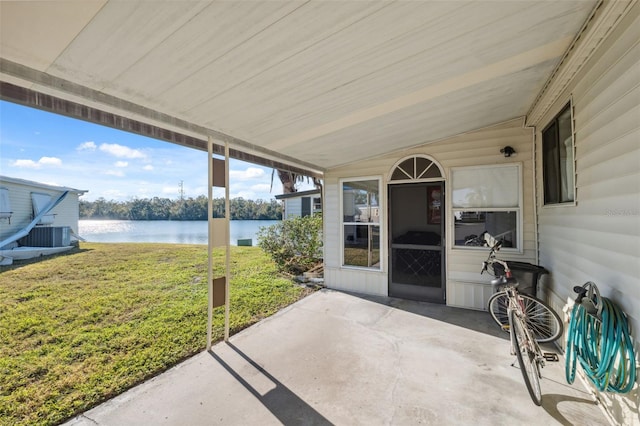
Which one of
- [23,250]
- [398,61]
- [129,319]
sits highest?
[398,61]

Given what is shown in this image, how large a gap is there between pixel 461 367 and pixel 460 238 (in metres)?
2.27

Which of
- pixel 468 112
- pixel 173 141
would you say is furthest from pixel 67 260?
pixel 468 112

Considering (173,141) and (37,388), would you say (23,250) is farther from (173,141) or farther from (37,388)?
(173,141)

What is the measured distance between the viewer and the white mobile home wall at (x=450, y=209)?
397 centimetres

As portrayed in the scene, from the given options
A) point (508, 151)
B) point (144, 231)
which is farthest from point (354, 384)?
point (144, 231)

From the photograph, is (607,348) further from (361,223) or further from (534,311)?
(361,223)

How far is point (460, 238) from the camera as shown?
441cm

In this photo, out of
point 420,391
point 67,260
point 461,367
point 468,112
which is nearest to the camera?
point 420,391

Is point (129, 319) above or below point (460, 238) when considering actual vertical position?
below

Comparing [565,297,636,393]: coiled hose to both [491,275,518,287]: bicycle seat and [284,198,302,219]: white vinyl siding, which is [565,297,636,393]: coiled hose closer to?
[491,275,518,287]: bicycle seat

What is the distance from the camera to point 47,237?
9625 millimetres

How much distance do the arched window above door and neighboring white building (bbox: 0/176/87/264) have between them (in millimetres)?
11044

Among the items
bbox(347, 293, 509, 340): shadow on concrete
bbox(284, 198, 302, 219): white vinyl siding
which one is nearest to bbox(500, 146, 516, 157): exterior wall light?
bbox(347, 293, 509, 340): shadow on concrete

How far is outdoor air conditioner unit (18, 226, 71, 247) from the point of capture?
9.30 meters
